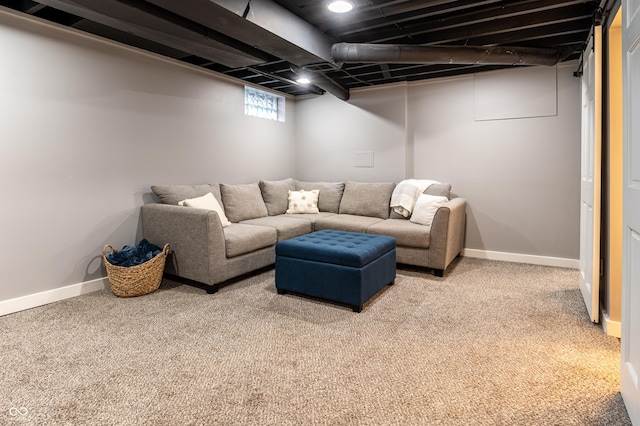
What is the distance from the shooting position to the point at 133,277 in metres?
3.12

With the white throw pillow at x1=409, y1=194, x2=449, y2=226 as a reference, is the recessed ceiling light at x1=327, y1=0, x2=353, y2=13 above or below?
above

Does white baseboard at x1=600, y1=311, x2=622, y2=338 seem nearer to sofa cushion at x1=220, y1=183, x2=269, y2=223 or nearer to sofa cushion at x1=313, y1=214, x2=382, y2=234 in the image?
sofa cushion at x1=313, y1=214, x2=382, y2=234

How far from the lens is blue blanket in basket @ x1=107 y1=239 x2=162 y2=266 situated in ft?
10.8

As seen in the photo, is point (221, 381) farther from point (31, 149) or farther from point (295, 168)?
point (295, 168)

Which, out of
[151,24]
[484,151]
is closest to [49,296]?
[151,24]

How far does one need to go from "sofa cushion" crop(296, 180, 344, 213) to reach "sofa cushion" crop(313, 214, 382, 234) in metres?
0.40

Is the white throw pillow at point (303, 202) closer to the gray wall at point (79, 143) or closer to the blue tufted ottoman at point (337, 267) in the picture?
the gray wall at point (79, 143)

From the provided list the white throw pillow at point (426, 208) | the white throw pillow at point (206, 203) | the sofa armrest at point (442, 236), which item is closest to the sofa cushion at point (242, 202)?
the white throw pillow at point (206, 203)

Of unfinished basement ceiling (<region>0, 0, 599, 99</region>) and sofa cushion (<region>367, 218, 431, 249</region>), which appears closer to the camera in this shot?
unfinished basement ceiling (<region>0, 0, 599, 99</region>)

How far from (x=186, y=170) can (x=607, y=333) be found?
157 inches

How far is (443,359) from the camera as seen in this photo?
2.12m

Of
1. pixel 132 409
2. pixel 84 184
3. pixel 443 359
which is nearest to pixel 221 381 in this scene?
pixel 132 409

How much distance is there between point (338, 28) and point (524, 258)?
3293 mm

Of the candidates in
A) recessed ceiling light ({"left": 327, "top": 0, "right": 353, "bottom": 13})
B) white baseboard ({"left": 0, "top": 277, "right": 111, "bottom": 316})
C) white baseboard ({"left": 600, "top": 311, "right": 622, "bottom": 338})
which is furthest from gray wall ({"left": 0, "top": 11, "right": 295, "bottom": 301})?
white baseboard ({"left": 600, "top": 311, "right": 622, "bottom": 338})
